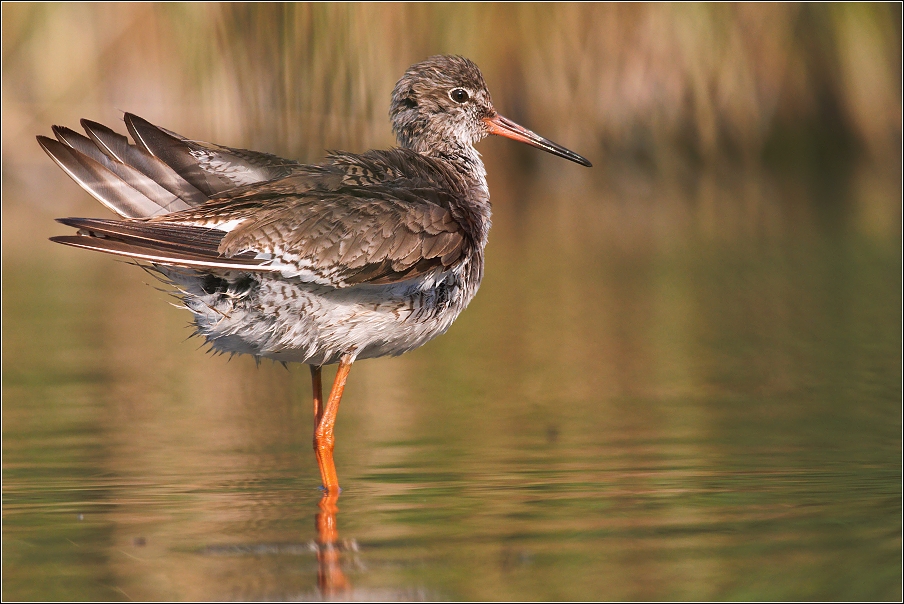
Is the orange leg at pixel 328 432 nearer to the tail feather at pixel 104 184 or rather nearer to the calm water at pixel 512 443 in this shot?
the calm water at pixel 512 443

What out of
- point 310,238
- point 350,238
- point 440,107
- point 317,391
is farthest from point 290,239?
point 440,107

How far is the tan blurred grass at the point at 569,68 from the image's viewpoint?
48.4 ft

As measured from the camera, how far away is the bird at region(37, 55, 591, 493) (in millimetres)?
5438

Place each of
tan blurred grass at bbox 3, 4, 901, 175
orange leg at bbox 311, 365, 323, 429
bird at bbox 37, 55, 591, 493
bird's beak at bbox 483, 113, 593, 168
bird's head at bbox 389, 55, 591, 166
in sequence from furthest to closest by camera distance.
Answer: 1. tan blurred grass at bbox 3, 4, 901, 175
2. bird's beak at bbox 483, 113, 593, 168
3. bird's head at bbox 389, 55, 591, 166
4. orange leg at bbox 311, 365, 323, 429
5. bird at bbox 37, 55, 591, 493

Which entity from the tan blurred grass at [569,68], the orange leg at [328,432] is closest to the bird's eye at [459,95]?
the orange leg at [328,432]

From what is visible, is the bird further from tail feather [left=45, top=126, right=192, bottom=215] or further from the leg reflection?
the leg reflection

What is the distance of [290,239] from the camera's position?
216 inches

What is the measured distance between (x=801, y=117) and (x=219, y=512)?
15.2 meters

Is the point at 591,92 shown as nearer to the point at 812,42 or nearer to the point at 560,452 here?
the point at 812,42

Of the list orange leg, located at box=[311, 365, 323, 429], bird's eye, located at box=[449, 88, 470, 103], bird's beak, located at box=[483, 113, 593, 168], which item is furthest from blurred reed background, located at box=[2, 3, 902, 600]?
bird's eye, located at box=[449, 88, 470, 103]

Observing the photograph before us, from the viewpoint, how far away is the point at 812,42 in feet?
57.9

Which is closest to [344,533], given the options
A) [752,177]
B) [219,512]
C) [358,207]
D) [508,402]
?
[219,512]

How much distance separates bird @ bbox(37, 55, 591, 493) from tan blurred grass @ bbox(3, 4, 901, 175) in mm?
6413

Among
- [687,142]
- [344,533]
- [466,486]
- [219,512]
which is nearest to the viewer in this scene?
[344,533]
